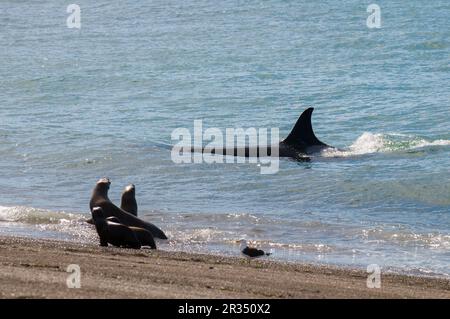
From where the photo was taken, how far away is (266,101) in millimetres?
24969

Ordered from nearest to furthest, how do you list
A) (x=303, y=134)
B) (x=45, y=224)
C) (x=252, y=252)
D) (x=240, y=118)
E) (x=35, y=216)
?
(x=252, y=252)
(x=45, y=224)
(x=35, y=216)
(x=303, y=134)
(x=240, y=118)

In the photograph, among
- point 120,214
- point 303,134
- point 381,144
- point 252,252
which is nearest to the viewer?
point 252,252

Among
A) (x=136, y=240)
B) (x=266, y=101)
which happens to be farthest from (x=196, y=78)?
(x=136, y=240)

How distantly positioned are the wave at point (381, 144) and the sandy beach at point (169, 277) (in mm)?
8493

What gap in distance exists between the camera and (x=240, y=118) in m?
23.1

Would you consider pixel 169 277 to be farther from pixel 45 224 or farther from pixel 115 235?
pixel 45 224

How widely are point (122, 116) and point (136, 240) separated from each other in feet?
43.8

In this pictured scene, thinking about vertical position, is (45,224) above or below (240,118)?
below

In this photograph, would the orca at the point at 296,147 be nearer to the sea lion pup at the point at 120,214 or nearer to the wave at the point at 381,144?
the wave at the point at 381,144

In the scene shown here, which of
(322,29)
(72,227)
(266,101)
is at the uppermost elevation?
(322,29)

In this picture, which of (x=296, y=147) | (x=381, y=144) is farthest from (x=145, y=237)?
(x=381, y=144)

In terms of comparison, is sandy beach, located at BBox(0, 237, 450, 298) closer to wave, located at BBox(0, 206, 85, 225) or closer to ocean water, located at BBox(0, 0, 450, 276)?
ocean water, located at BBox(0, 0, 450, 276)

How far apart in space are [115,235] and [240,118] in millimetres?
13210

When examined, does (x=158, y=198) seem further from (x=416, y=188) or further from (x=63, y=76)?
(x=63, y=76)
